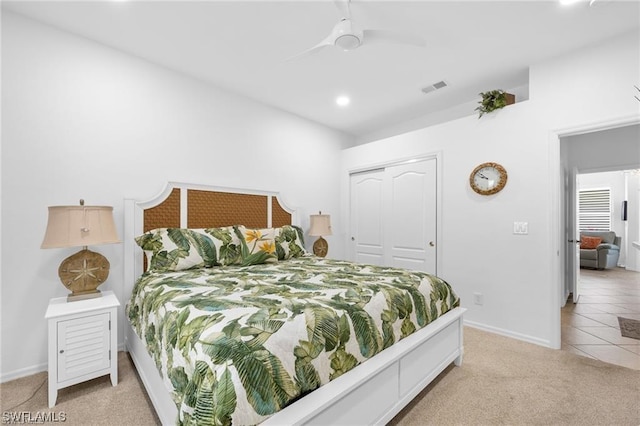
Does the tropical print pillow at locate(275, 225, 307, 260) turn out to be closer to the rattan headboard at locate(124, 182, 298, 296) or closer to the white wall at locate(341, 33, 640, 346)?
the rattan headboard at locate(124, 182, 298, 296)

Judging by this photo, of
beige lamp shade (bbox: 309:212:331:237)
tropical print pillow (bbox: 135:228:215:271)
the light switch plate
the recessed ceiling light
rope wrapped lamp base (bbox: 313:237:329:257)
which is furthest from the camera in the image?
rope wrapped lamp base (bbox: 313:237:329:257)

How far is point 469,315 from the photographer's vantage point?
330cm

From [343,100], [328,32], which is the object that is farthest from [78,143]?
[343,100]

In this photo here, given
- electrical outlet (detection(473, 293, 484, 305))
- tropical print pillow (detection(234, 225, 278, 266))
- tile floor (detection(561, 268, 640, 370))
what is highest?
tropical print pillow (detection(234, 225, 278, 266))

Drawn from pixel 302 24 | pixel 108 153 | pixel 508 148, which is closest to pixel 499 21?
pixel 508 148

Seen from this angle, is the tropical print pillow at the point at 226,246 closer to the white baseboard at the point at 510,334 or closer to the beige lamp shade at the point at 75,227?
the beige lamp shade at the point at 75,227

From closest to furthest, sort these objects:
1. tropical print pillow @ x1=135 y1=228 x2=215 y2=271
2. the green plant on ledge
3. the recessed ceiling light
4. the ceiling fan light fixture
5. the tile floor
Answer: the ceiling fan light fixture < tropical print pillow @ x1=135 y1=228 x2=215 y2=271 < the tile floor < the green plant on ledge < the recessed ceiling light

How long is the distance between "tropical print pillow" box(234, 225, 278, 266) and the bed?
1cm

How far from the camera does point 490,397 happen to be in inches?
75.6

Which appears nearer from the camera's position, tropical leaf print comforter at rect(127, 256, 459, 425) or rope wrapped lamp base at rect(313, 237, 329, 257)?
tropical leaf print comforter at rect(127, 256, 459, 425)

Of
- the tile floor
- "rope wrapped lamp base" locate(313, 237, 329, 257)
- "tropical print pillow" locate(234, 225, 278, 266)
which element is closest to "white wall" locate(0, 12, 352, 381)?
"tropical print pillow" locate(234, 225, 278, 266)

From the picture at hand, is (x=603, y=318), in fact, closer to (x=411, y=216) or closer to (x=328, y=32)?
(x=411, y=216)

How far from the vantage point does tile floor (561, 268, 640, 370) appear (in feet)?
8.56

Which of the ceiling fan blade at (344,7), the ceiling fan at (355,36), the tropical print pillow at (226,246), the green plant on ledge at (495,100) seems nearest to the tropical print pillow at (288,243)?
the tropical print pillow at (226,246)
